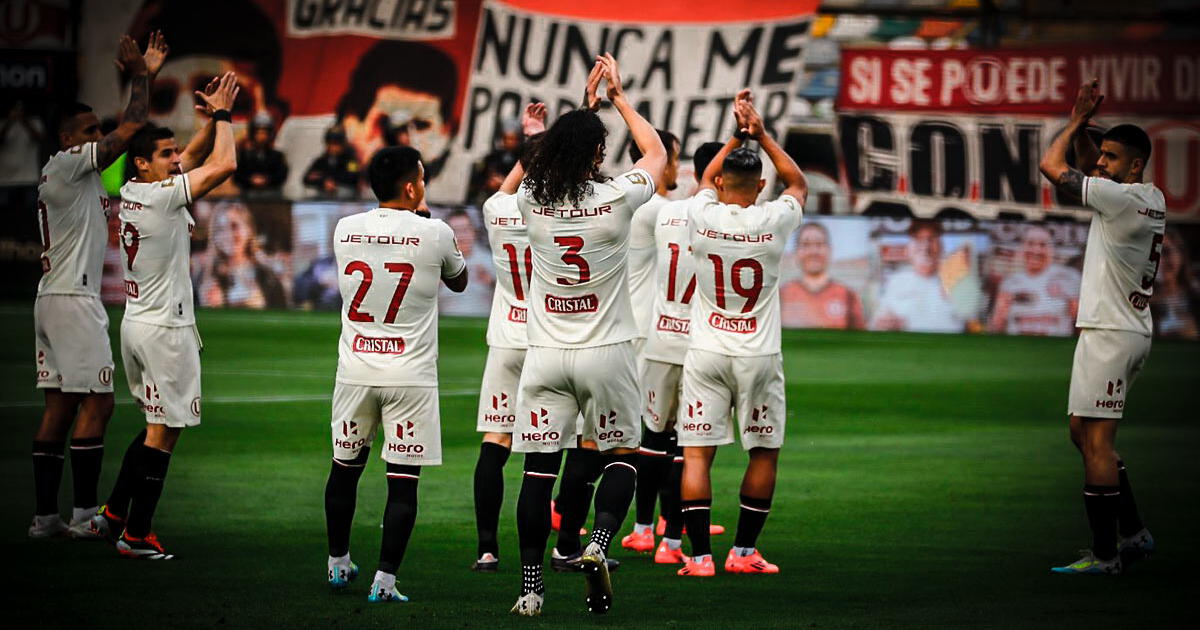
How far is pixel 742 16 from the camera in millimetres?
34312

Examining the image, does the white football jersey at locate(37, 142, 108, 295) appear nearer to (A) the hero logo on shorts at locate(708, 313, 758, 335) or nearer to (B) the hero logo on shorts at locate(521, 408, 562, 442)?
(B) the hero logo on shorts at locate(521, 408, 562, 442)

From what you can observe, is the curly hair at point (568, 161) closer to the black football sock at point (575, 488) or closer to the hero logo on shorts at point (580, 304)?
the hero logo on shorts at point (580, 304)

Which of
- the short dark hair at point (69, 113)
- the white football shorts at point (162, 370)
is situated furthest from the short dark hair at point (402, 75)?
the white football shorts at point (162, 370)

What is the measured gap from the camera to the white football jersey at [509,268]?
937cm

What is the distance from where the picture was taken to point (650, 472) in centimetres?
1019

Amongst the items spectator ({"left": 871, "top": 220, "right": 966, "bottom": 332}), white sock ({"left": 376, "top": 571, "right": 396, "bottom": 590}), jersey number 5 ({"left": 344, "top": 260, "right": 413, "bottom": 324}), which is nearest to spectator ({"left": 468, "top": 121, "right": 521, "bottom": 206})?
spectator ({"left": 871, "top": 220, "right": 966, "bottom": 332})

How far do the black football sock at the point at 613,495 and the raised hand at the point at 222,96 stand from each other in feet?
9.88

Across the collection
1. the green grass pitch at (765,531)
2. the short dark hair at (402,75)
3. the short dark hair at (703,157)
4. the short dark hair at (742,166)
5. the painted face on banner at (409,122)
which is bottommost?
the green grass pitch at (765,531)

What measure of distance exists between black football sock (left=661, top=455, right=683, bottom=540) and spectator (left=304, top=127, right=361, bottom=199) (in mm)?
25162

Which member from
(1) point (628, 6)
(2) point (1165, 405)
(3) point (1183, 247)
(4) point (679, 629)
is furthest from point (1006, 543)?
(1) point (628, 6)

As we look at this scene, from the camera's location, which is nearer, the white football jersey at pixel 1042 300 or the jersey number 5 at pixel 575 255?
the jersey number 5 at pixel 575 255

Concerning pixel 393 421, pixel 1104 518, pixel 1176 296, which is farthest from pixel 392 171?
pixel 1176 296

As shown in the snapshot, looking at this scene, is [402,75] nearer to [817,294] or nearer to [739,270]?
[817,294]

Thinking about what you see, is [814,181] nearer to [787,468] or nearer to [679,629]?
[787,468]
